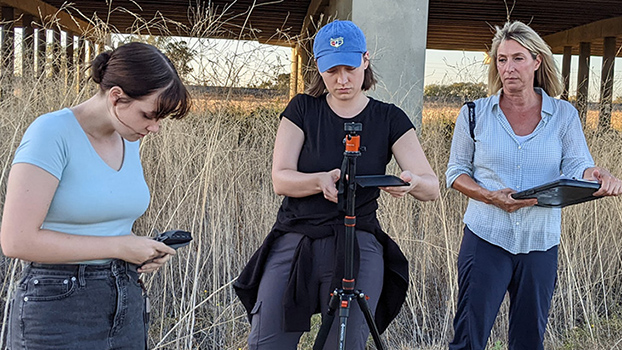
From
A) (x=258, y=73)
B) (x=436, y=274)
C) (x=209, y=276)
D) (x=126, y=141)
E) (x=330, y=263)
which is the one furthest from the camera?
(x=258, y=73)

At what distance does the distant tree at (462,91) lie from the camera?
4496 millimetres

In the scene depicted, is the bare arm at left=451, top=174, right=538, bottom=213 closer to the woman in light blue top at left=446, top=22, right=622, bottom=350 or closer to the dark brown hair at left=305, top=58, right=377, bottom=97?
the woman in light blue top at left=446, top=22, right=622, bottom=350

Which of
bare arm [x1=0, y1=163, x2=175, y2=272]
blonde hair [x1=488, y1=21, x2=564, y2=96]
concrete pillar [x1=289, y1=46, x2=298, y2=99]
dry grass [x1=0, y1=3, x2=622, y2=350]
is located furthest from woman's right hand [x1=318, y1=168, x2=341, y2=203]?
concrete pillar [x1=289, y1=46, x2=298, y2=99]

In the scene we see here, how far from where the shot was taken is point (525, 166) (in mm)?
2234

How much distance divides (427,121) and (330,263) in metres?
2.96

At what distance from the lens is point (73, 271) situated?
1468 millimetres

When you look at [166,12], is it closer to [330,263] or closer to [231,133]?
[231,133]

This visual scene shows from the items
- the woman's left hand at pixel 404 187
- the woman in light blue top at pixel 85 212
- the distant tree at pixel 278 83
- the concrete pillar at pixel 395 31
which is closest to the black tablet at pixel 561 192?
the woman's left hand at pixel 404 187

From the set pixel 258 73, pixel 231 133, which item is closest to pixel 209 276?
pixel 231 133

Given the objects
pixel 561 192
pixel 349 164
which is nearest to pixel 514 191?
pixel 561 192

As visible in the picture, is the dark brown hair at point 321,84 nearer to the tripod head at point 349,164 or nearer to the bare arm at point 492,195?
the tripod head at point 349,164

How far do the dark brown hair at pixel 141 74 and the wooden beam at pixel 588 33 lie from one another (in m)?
15.1

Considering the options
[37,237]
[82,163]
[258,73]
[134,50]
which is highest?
[258,73]

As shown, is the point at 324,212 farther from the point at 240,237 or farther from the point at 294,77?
the point at 294,77
